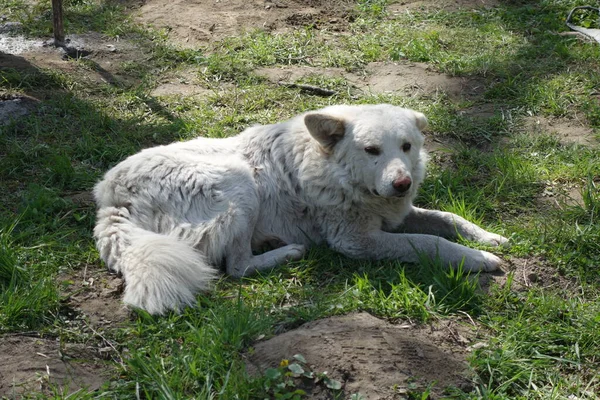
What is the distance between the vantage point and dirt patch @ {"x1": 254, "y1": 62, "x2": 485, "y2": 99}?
303 inches

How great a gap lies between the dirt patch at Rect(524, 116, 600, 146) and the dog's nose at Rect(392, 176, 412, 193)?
2638 mm

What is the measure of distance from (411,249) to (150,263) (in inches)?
75.4

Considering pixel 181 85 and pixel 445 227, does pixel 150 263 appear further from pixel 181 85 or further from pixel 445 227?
pixel 181 85

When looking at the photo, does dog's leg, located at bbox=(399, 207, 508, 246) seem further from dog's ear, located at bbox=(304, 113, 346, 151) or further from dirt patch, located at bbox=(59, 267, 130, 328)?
dirt patch, located at bbox=(59, 267, 130, 328)

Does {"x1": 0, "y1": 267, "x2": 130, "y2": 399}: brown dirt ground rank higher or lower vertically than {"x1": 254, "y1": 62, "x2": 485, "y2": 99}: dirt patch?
lower

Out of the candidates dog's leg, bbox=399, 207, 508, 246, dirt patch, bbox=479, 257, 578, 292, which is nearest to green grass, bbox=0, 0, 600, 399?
dirt patch, bbox=479, 257, 578, 292

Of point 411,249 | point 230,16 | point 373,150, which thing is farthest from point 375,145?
point 230,16

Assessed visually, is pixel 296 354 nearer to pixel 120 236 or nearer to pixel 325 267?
pixel 325 267

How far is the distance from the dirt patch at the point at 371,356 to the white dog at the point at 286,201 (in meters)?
0.90

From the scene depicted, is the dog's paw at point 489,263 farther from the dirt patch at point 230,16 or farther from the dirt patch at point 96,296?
the dirt patch at point 230,16

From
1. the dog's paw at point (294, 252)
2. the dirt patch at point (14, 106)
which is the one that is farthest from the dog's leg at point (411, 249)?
the dirt patch at point (14, 106)

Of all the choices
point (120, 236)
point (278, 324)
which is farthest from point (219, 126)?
point (278, 324)

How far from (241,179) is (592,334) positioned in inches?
106

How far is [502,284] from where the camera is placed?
465 centimetres
